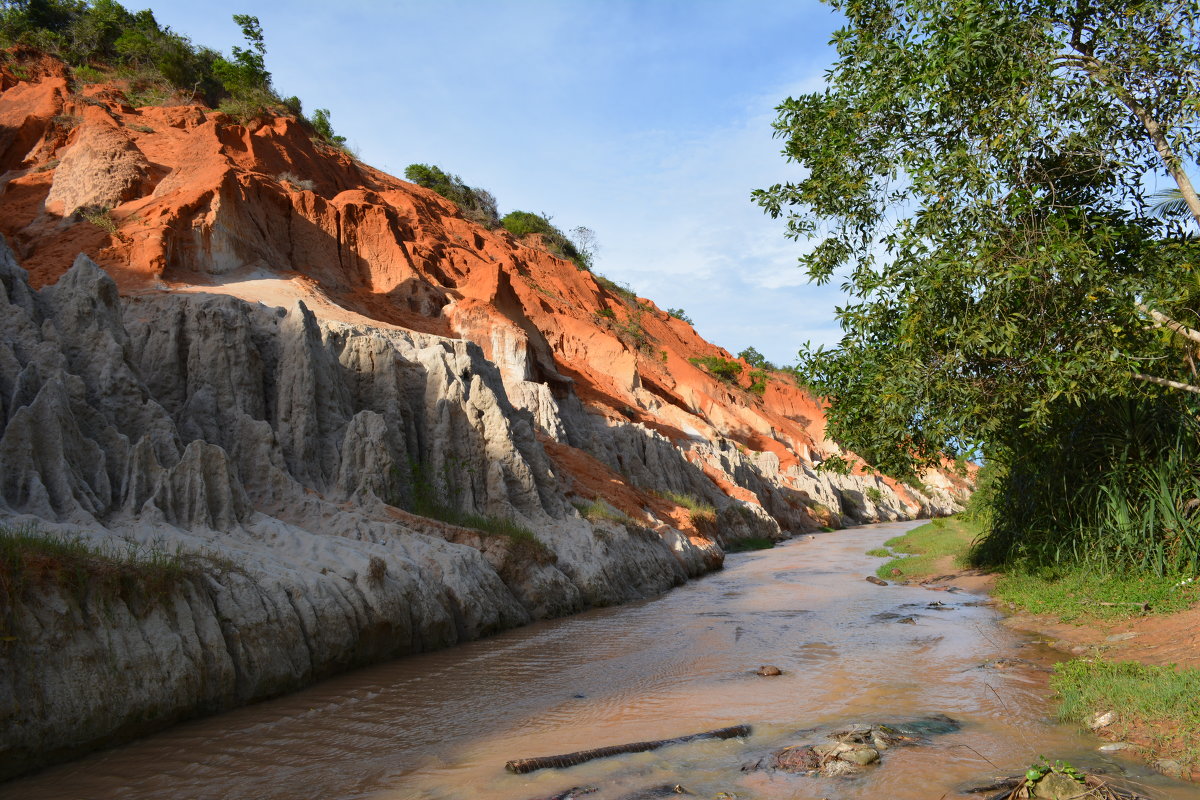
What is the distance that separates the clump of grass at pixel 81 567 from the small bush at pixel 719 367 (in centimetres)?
6097

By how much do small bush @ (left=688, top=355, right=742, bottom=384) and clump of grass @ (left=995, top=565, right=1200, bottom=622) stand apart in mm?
54484

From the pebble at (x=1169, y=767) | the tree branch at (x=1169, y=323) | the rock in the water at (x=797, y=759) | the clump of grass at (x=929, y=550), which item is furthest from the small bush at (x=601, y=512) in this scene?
the pebble at (x=1169, y=767)

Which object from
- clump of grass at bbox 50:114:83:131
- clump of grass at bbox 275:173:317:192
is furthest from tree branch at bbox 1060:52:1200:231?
clump of grass at bbox 50:114:83:131

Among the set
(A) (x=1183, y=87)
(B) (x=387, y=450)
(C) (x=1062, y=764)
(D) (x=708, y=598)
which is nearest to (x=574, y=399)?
(D) (x=708, y=598)

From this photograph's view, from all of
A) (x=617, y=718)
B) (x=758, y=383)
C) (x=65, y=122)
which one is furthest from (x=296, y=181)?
(x=758, y=383)

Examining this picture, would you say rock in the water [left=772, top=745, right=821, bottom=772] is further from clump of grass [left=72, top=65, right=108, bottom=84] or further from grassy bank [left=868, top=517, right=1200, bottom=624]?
clump of grass [left=72, top=65, right=108, bottom=84]

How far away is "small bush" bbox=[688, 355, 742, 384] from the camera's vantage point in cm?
6906

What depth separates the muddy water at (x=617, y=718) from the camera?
620cm

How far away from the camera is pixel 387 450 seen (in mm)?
14898

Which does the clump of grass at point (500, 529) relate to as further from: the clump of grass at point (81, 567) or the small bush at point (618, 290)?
the small bush at point (618, 290)

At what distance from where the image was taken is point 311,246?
33.5 meters

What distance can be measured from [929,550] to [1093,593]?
14834mm

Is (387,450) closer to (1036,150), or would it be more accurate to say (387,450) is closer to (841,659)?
(841,659)

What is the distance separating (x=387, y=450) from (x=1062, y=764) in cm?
1217
